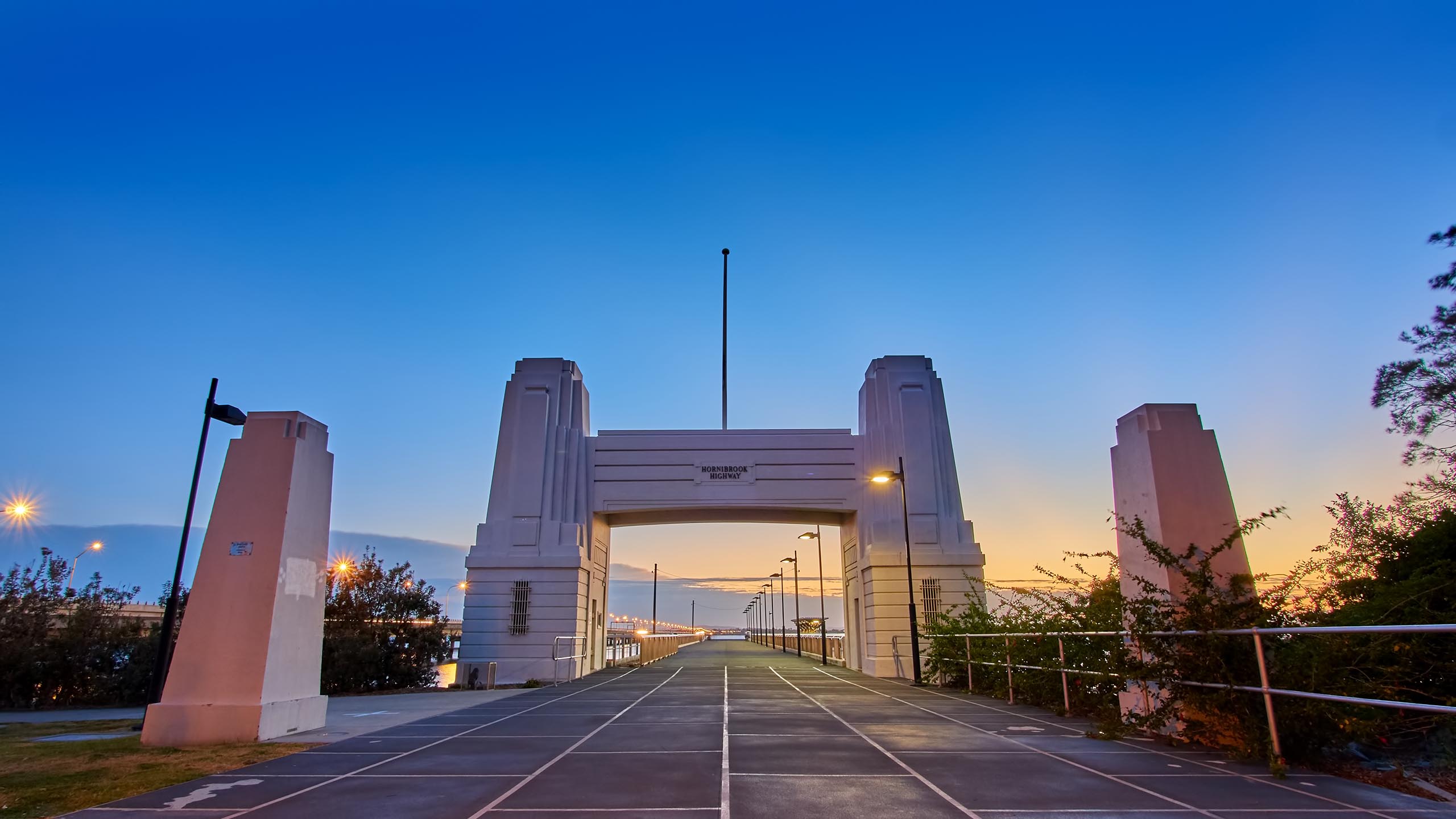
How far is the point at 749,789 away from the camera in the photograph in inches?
245

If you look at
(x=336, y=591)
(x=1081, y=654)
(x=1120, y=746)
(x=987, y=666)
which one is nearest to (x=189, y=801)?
(x=1120, y=746)

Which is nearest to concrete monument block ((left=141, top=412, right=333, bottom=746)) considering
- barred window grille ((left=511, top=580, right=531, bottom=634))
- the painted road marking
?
the painted road marking

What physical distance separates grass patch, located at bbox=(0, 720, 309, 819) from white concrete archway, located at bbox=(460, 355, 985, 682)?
15411mm

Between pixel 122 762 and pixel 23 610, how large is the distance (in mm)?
12405

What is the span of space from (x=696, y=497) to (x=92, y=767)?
834 inches

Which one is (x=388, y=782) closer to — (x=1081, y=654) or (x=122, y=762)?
(x=122, y=762)

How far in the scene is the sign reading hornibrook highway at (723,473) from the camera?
28.5 metres

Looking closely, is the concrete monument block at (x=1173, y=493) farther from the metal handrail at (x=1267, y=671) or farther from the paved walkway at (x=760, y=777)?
the paved walkway at (x=760, y=777)

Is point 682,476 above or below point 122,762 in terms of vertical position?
above

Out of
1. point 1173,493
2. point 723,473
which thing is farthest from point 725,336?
point 1173,493

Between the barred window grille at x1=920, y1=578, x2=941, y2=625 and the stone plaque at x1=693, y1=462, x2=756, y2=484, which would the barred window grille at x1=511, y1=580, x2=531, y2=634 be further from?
the barred window grille at x1=920, y1=578, x2=941, y2=625

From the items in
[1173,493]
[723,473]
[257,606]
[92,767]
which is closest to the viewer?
[92,767]

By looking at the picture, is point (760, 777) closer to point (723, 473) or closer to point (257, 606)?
point (257, 606)

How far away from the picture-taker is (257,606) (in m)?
10.3
